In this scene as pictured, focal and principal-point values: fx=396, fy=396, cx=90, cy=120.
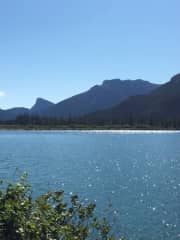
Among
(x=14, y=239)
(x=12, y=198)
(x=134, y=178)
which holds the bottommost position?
(x=134, y=178)

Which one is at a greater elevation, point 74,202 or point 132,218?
point 74,202

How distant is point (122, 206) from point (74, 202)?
3329 cm

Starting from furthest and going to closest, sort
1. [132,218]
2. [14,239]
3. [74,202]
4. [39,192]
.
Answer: [39,192]
[132,218]
[74,202]
[14,239]

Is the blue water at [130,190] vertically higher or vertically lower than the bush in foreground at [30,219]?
lower

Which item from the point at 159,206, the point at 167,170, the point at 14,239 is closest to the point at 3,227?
the point at 14,239

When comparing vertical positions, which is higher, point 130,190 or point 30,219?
point 30,219

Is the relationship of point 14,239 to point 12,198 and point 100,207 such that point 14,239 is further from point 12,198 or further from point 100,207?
point 100,207

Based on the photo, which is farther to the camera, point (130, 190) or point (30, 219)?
point (130, 190)

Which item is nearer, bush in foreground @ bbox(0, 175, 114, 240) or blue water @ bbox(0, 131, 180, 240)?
bush in foreground @ bbox(0, 175, 114, 240)

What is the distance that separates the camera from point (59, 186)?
60.7m

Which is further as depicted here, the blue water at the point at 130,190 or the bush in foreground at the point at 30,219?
the blue water at the point at 130,190

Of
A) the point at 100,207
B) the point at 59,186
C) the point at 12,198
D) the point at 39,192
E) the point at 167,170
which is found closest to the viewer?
the point at 12,198

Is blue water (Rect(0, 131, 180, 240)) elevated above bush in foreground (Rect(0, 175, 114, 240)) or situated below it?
below

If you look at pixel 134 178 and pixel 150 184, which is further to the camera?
pixel 134 178
